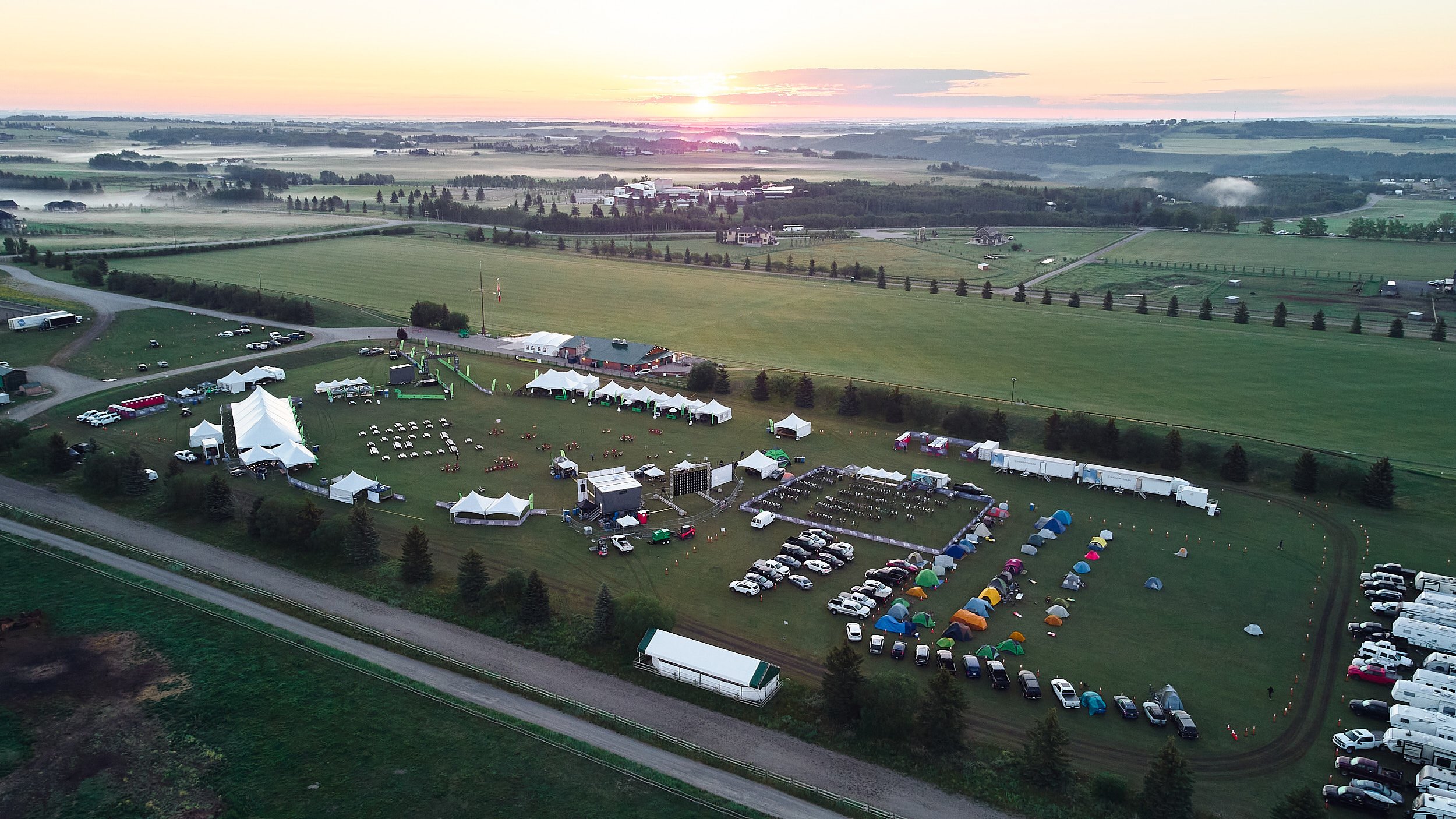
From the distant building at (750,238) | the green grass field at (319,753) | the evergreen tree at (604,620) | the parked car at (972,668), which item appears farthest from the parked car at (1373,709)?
the distant building at (750,238)

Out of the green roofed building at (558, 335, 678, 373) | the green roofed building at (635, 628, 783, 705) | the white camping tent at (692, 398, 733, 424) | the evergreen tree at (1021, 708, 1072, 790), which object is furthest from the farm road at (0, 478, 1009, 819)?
the green roofed building at (558, 335, 678, 373)

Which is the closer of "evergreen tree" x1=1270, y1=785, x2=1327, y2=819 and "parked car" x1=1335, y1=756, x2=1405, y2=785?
"evergreen tree" x1=1270, y1=785, x2=1327, y2=819

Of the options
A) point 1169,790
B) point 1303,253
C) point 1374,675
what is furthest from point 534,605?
point 1303,253

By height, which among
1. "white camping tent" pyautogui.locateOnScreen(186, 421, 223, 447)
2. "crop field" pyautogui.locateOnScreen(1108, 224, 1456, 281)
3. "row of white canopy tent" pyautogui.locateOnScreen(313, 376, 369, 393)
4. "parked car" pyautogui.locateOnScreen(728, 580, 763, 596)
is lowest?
"parked car" pyautogui.locateOnScreen(728, 580, 763, 596)

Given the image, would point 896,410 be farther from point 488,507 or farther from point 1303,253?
point 1303,253

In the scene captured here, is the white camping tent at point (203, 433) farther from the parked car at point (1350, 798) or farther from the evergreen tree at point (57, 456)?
the parked car at point (1350, 798)

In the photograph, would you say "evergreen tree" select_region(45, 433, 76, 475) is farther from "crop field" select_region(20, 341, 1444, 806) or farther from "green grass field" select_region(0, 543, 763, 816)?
"green grass field" select_region(0, 543, 763, 816)

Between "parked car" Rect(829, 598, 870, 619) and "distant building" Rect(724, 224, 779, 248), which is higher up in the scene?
"distant building" Rect(724, 224, 779, 248)
